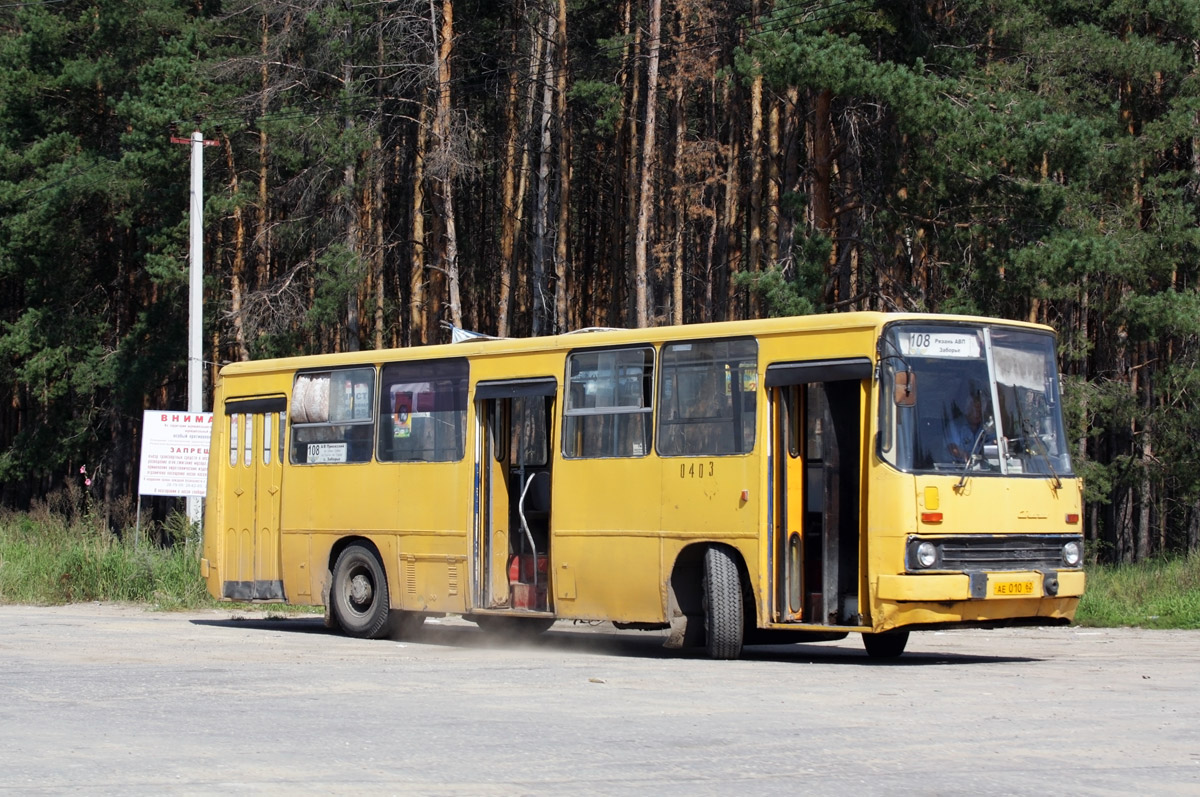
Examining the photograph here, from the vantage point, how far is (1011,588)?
13883 millimetres

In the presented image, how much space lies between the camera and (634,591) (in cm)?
1531

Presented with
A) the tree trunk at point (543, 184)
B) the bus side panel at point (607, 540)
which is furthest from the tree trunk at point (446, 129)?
the bus side panel at point (607, 540)

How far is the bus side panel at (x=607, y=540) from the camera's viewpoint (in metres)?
15.2

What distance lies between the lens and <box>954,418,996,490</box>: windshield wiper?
1384 centimetres

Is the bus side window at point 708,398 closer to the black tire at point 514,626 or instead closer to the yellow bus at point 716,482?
the yellow bus at point 716,482

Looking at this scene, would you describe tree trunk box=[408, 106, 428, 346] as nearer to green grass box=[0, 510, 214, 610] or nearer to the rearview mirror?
green grass box=[0, 510, 214, 610]

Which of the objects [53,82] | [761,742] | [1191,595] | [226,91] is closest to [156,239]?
[226,91]

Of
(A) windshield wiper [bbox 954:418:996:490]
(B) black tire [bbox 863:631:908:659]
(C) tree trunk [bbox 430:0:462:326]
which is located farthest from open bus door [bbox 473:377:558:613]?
(C) tree trunk [bbox 430:0:462:326]

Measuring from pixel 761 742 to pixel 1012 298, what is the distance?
23.1 meters

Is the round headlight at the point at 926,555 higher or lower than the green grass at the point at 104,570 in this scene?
higher

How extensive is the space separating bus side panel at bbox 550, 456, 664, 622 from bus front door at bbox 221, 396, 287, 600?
14.8 ft

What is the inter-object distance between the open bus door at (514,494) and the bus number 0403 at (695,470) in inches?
74.0

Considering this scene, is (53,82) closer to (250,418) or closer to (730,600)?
(250,418)

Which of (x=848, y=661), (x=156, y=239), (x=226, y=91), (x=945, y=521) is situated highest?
(x=226, y=91)
